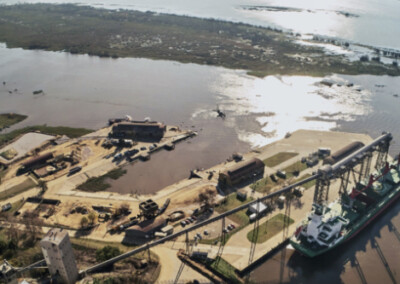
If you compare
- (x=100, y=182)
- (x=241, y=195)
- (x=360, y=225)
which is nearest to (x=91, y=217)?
(x=100, y=182)

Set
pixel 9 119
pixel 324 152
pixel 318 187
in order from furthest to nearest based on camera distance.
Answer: pixel 9 119, pixel 324 152, pixel 318 187

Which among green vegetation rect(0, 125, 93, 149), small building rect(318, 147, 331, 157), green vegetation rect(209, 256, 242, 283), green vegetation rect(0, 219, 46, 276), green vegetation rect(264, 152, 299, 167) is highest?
small building rect(318, 147, 331, 157)

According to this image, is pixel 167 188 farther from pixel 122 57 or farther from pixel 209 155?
pixel 122 57

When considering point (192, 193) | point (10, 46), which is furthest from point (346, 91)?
point (10, 46)

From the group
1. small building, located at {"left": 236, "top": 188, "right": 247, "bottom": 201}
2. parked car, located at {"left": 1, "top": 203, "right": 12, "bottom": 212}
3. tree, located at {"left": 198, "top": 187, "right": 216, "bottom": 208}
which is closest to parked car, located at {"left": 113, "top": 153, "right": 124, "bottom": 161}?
parked car, located at {"left": 1, "top": 203, "right": 12, "bottom": 212}

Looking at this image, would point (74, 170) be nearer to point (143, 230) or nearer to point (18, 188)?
point (18, 188)

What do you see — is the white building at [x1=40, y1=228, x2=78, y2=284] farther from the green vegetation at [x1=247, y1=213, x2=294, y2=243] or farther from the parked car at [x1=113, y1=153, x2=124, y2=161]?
the parked car at [x1=113, y1=153, x2=124, y2=161]

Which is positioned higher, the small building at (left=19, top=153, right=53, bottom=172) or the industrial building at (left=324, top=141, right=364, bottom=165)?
the industrial building at (left=324, top=141, right=364, bottom=165)
